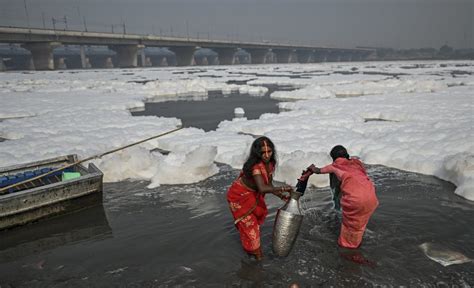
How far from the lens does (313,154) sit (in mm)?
7367

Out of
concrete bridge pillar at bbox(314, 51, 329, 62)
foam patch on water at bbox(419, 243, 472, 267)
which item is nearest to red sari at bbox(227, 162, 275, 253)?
foam patch on water at bbox(419, 243, 472, 267)

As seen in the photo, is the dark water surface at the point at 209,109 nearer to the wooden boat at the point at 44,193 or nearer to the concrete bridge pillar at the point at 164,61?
the wooden boat at the point at 44,193

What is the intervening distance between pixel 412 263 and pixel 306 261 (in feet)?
3.96

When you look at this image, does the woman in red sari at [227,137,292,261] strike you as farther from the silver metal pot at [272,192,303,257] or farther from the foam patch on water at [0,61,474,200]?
the foam patch on water at [0,61,474,200]

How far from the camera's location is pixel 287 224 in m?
3.81

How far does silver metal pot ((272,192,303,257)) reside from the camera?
3.77m

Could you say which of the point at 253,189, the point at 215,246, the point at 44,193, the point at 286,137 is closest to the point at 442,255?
the point at 253,189

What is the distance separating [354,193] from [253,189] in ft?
3.55

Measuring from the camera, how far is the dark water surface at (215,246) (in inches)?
155

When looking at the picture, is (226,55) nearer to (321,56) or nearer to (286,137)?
Result: (321,56)

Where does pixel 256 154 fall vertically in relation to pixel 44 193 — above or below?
above

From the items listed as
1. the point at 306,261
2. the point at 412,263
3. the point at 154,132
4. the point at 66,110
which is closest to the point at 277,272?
the point at 306,261

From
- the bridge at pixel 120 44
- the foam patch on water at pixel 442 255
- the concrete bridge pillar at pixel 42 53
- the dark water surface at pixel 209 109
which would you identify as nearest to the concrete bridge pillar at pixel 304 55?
the bridge at pixel 120 44

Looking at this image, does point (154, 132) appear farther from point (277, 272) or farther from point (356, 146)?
point (277, 272)
